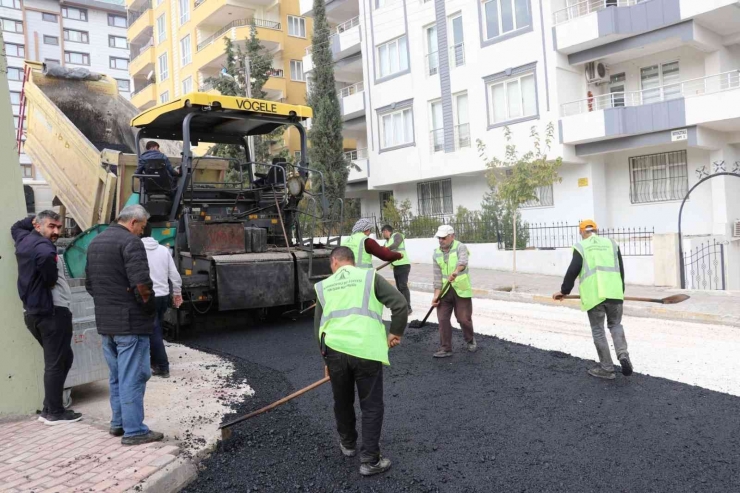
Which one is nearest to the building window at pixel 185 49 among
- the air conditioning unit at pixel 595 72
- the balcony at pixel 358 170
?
the balcony at pixel 358 170

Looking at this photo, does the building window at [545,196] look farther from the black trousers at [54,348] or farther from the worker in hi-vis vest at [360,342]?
the black trousers at [54,348]

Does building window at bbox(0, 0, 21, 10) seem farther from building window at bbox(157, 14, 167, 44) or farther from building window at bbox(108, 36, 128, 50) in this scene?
building window at bbox(157, 14, 167, 44)

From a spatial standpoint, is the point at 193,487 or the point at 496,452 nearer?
the point at 193,487

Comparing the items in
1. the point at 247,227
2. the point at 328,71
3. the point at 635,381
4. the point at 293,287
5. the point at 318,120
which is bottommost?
the point at 635,381

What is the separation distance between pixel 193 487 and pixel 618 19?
48.5 feet

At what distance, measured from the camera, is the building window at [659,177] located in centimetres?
1542

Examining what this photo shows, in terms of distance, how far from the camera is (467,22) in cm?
1820

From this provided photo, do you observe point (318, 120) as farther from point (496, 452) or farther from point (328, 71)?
point (496, 452)

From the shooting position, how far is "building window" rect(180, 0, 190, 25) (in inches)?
1248

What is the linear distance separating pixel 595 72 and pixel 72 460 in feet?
51.9

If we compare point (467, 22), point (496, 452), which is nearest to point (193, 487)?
point (496, 452)

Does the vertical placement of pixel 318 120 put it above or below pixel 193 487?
above

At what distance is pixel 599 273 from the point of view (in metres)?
5.68

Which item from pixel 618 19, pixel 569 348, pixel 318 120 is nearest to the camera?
pixel 569 348
